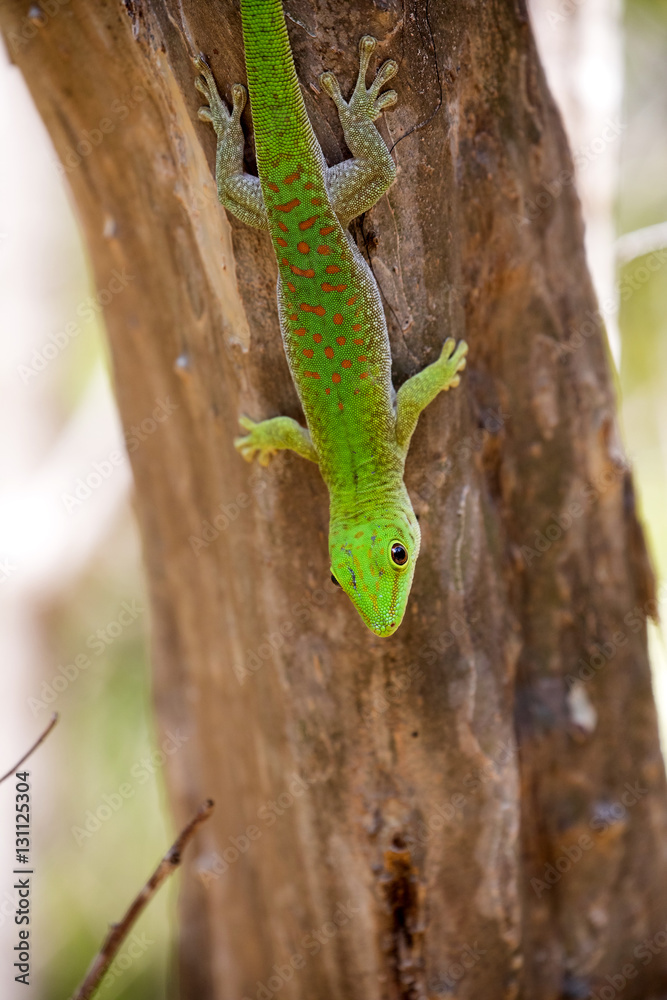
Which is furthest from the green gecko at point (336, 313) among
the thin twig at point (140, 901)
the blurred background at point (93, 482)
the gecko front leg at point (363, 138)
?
the blurred background at point (93, 482)

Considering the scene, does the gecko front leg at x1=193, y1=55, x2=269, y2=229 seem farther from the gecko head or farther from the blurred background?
the blurred background

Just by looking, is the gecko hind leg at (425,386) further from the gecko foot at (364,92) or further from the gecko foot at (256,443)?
the gecko foot at (364,92)

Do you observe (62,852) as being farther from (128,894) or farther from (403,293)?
(403,293)

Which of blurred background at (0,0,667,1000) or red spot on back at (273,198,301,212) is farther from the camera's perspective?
blurred background at (0,0,667,1000)

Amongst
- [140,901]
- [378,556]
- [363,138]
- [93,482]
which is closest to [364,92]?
[363,138]

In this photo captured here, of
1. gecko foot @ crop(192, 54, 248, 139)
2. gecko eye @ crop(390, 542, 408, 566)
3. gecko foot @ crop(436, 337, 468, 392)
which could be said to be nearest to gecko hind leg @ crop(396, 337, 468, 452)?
gecko foot @ crop(436, 337, 468, 392)

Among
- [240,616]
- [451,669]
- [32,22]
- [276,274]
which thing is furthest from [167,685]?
[32,22]
